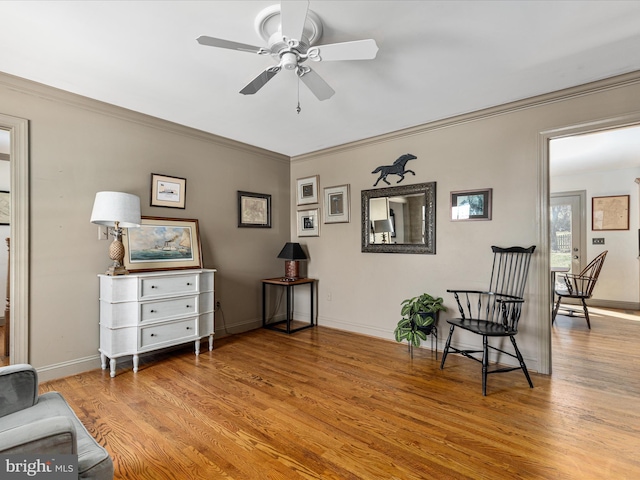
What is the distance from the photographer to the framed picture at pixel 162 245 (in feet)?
10.4

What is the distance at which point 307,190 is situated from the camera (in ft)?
15.5

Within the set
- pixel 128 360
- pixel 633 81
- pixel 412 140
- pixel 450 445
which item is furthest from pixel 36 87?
pixel 633 81

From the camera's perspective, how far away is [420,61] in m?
2.38

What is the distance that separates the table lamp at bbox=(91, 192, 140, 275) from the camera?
2.73m

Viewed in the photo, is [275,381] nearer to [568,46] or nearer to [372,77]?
[372,77]

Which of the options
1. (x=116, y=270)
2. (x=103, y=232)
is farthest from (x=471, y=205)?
(x=103, y=232)

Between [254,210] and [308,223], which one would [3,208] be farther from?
[308,223]

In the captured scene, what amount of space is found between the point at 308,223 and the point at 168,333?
2.35 m

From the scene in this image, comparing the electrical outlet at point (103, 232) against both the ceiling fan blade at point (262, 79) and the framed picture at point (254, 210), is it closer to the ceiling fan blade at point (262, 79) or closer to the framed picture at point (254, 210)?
the framed picture at point (254, 210)

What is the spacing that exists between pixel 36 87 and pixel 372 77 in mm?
2760

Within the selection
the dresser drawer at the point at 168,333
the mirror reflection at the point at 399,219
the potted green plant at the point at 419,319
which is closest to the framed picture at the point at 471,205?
the mirror reflection at the point at 399,219

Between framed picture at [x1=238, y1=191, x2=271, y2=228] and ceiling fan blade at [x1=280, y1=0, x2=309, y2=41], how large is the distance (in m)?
2.65

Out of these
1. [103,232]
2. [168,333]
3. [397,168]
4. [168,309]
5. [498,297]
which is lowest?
[168,333]

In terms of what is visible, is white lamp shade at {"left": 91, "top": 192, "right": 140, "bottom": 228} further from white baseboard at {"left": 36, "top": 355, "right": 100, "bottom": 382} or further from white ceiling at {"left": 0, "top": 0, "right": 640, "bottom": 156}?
white baseboard at {"left": 36, "top": 355, "right": 100, "bottom": 382}
